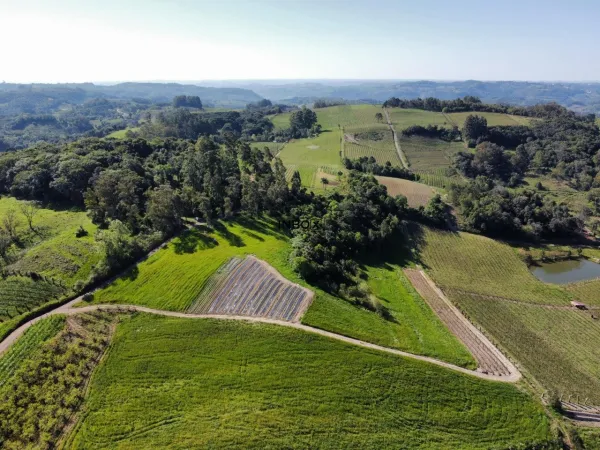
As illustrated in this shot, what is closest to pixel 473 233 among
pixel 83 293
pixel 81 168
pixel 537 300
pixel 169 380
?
pixel 537 300

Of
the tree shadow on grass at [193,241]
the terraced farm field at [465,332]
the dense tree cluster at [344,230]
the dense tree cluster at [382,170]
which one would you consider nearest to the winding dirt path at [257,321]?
the terraced farm field at [465,332]

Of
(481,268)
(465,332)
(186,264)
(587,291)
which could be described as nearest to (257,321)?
(186,264)

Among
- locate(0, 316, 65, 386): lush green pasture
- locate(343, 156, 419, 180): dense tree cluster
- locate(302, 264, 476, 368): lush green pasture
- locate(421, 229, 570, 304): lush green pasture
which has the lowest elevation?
locate(421, 229, 570, 304): lush green pasture

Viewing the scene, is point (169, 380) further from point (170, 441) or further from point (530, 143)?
point (530, 143)

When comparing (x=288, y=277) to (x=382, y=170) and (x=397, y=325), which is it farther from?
(x=382, y=170)

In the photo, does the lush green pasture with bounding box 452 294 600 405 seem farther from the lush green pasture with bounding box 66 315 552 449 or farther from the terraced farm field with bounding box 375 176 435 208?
the terraced farm field with bounding box 375 176 435 208

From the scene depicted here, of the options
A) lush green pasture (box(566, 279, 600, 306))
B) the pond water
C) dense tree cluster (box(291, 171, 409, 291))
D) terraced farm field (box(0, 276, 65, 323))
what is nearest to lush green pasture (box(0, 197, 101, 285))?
terraced farm field (box(0, 276, 65, 323))

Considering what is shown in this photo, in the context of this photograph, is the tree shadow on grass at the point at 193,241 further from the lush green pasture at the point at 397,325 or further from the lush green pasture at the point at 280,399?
the lush green pasture at the point at 397,325
